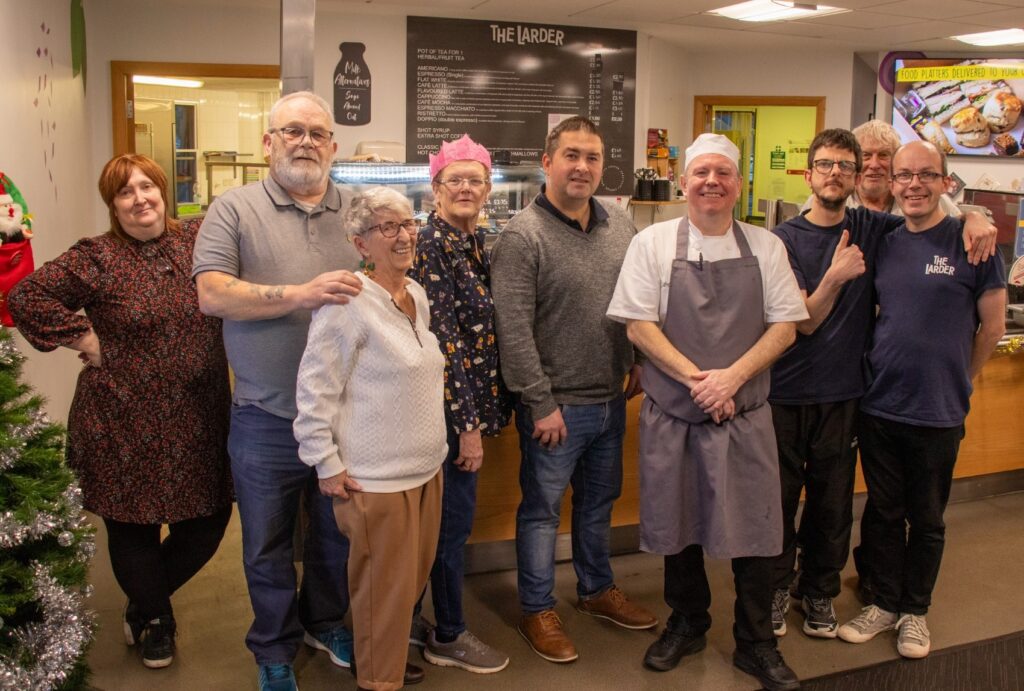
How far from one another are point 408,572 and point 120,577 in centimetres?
97

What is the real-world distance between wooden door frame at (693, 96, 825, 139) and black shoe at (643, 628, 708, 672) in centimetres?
692

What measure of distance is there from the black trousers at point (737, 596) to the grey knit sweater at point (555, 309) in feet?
1.77

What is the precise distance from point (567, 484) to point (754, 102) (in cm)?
714

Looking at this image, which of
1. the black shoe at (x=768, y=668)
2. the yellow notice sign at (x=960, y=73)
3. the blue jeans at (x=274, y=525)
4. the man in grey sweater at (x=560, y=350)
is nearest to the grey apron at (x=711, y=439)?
the man in grey sweater at (x=560, y=350)

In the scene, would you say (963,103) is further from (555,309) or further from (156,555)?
(156,555)

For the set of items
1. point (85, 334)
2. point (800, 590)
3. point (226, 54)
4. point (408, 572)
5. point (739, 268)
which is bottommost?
point (800, 590)

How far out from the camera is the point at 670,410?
2.70 m

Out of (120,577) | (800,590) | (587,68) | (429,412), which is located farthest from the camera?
(587,68)

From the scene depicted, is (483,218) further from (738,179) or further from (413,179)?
(738,179)

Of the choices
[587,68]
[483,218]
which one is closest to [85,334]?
[483,218]

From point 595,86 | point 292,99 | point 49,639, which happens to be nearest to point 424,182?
point 292,99

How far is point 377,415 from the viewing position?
228cm

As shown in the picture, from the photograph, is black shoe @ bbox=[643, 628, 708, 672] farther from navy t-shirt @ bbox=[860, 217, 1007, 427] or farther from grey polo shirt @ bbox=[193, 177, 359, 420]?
grey polo shirt @ bbox=[193, 177, 359, 420]

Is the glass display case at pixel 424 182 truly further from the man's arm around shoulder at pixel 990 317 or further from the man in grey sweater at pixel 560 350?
the man's arm around shoulder at pixel 990 317
